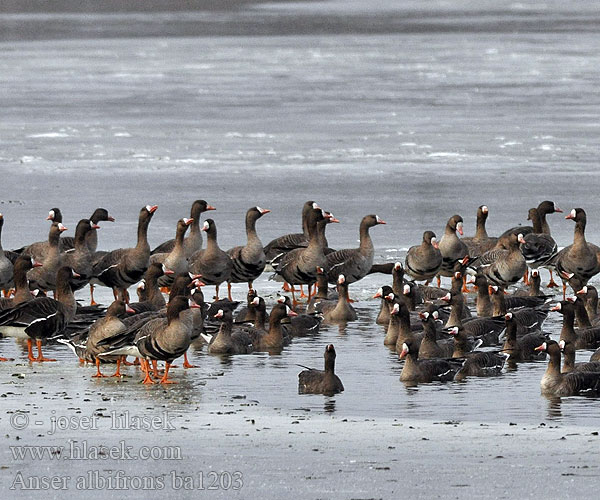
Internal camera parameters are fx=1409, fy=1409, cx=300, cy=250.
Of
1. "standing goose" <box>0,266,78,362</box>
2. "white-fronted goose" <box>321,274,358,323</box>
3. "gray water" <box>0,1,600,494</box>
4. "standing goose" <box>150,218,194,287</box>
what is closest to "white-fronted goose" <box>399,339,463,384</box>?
"gray water" <box>0,1,600,494</box>

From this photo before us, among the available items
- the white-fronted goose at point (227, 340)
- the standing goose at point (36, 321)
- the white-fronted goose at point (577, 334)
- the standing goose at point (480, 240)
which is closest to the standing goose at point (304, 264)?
the standing goose at point (480, 240)

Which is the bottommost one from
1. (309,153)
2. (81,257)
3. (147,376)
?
(147,376)

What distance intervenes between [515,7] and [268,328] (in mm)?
70595

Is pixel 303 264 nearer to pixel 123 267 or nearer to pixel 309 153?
pixel 123 267

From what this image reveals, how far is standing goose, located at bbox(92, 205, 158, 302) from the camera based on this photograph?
50.2 ft

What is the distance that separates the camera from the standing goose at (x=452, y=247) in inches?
647

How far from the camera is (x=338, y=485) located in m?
8.28

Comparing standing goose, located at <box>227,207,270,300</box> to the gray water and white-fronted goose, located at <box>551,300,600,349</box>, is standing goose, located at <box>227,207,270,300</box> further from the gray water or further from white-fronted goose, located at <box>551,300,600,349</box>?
white-fronted goose, located at <box>551,300,600,349</box>

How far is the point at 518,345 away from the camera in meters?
12.5

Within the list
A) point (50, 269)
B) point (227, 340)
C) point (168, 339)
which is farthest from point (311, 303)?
point (168, 339)

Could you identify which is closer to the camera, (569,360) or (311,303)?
(569,360)

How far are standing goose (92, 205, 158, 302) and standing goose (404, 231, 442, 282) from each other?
298cm

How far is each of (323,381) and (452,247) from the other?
5866mm

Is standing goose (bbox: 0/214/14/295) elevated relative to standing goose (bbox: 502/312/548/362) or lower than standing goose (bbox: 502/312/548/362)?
elevated
